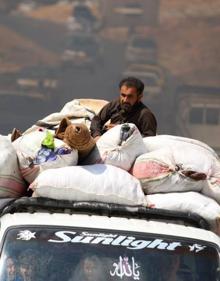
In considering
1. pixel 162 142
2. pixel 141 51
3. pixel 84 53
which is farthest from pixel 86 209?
pixel 141 51

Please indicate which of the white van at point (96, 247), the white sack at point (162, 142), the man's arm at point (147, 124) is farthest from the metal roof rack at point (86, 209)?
the man's arm at point (147, 124)

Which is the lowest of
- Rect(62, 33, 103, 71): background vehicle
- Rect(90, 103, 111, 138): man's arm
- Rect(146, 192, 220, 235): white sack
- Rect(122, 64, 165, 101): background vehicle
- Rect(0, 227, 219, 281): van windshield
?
Rect(122, 64, 165, 101): background vehicle

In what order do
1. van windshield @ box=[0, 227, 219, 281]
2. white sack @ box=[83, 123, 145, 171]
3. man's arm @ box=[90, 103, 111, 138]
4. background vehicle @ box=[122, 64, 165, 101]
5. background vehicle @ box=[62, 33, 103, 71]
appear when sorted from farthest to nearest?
background vehicle @ box=[62, 33, 103, 71] < background vehicle @ box=[122, 64, 165, 101] < man's arm @ box=[90, 103, 111, 138] < white sack @ box=[83, 123, 145, 171] < van windshield @ box=[0, 227, 219, 281]

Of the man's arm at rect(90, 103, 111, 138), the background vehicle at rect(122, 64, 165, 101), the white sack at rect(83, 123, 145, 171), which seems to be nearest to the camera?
the white sack at rect(83, 123, 145, 171)

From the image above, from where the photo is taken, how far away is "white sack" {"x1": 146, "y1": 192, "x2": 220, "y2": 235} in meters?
4.39

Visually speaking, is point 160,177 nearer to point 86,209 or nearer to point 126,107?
point 86,209

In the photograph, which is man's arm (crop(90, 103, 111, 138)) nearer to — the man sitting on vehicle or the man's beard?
the man sitting on vehicle

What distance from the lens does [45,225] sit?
4.07 m

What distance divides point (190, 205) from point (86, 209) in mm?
517

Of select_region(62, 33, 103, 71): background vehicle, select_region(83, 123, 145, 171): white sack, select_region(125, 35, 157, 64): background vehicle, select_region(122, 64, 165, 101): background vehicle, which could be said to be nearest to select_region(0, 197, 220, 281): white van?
select_region(83, 123, 145, 171): white sack

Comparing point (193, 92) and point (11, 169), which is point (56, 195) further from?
point (193, 92)

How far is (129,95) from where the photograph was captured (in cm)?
566

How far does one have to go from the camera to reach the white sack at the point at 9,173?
14.7 ft

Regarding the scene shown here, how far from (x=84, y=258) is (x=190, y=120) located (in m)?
29.1
